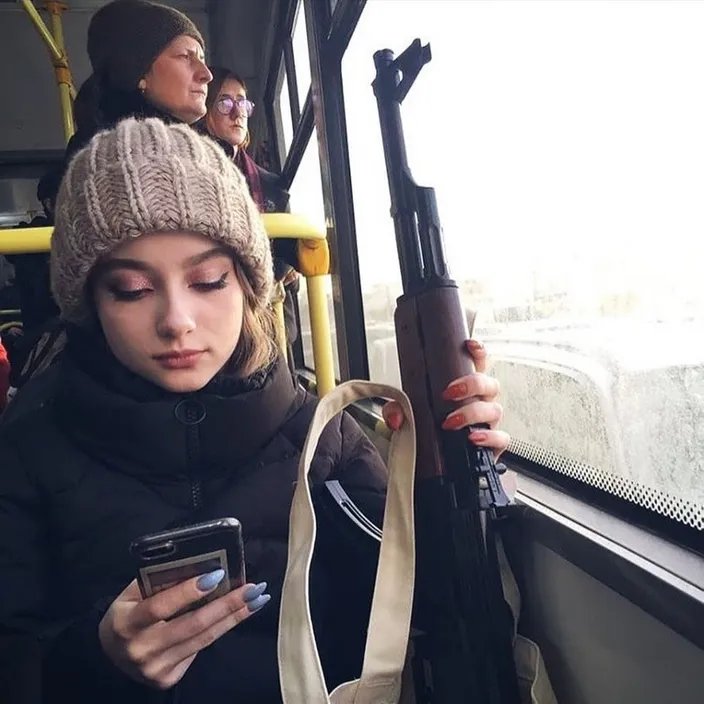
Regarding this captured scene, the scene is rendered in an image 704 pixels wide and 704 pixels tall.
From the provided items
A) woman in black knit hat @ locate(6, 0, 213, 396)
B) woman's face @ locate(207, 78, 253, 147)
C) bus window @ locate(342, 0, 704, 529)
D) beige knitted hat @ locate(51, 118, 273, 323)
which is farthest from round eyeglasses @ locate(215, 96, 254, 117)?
beige knitted hat @ locate(51, 118, 273, 323)

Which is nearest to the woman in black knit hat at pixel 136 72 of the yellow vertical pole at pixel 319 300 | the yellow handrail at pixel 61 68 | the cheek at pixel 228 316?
the yellow vertical pole at pixel 319 300

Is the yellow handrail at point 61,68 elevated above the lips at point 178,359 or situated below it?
above

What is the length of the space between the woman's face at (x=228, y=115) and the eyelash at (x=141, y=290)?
112 centimetres

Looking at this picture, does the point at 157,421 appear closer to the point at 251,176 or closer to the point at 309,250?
the point at 309,250

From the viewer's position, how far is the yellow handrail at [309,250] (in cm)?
87

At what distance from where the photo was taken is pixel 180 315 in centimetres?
61

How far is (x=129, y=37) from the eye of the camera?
1.19 meters

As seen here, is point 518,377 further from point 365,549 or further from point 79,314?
point 79,314

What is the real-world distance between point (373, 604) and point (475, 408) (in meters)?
0.20

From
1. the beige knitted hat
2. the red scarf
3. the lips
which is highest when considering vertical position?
the red scarf

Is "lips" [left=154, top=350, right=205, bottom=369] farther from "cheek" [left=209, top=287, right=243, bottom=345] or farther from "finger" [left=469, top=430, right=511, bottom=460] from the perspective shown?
"finger" [left=469, top=430, right=511, bottom=460]

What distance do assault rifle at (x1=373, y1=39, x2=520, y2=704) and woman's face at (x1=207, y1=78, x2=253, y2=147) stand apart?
3.46 ft

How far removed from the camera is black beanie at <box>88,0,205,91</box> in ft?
3.89

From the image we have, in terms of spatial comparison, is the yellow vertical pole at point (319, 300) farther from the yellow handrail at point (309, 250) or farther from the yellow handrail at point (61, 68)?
the yellow handrail at point (61, 68)
